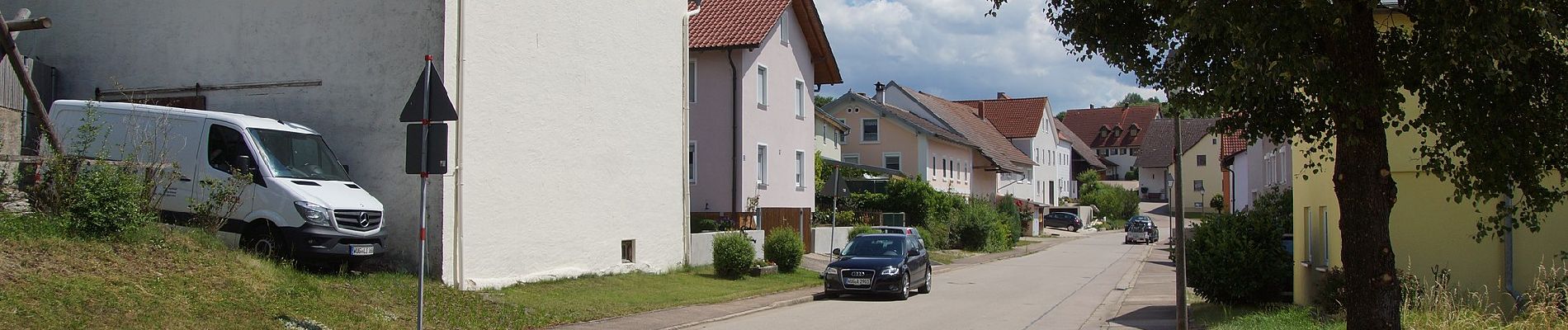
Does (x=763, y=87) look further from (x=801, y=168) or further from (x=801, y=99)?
(x=801, y=168)

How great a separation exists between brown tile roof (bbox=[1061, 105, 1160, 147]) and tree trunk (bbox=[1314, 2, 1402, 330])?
10782cm

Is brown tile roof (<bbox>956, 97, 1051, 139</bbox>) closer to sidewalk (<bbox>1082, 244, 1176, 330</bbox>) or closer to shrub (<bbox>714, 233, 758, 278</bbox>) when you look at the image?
sidewalk (<bbox>1082, 244, 1176, 330</bbox>)

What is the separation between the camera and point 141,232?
11594mm

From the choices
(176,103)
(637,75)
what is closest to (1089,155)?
(637,75)

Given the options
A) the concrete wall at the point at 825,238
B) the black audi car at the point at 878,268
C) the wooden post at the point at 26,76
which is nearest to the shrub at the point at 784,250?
the black audi car at the point at 878,268

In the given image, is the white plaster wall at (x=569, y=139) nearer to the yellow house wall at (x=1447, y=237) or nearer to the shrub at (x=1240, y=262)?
the shrub at (x=1240, y=262)

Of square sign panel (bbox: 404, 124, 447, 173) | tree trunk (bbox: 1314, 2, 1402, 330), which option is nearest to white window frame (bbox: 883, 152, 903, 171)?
tree trunk (bbox: 1314, 2, 1402, 330)

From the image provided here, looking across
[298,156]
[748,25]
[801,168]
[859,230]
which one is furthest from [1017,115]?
[298,156]

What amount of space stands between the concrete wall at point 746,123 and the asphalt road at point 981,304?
5531mm

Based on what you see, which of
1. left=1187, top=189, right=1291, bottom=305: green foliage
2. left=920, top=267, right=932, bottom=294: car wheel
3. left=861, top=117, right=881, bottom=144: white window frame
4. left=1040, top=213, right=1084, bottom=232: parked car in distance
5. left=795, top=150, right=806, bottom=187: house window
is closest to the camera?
left=1187, top=189, right=1291, bottom=305: green foliage

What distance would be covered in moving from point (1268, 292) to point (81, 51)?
18.6 metres

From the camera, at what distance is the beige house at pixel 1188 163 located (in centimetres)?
7769

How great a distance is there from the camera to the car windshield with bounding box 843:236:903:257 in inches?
872

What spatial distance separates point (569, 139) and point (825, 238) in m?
16.0
